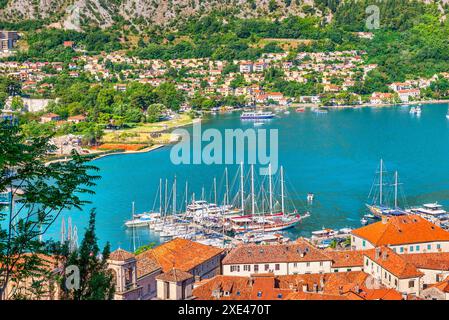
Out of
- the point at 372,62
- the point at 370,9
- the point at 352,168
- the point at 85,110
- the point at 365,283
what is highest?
the point at 370,9

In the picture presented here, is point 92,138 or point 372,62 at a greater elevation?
point 372,62

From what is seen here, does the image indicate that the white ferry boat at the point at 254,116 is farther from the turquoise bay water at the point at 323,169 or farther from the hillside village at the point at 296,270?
the hillside village at the point at 296,270

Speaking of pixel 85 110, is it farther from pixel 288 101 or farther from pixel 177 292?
pixel 177 292

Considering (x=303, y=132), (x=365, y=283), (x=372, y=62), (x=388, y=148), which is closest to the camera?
(x=365, y=283)

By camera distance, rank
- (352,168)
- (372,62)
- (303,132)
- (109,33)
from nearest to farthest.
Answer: (352,168), (303,132), (372,62), (109,33)

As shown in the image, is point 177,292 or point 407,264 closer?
point 177,292

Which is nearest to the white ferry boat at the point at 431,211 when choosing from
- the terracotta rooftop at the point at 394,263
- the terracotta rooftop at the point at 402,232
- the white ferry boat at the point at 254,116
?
the terracotta rooftop at the point at 402,232

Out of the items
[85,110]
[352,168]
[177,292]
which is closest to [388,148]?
[352,168]
